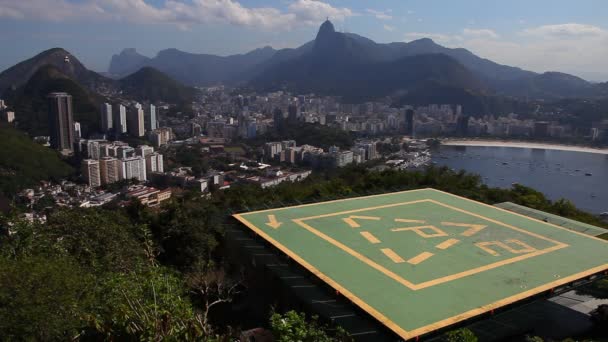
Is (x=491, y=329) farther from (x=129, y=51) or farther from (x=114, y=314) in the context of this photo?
(x=129, y=51)

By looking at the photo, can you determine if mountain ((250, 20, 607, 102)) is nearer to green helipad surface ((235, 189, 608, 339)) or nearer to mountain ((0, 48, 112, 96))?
mountain ((0, 48, 112, 96))

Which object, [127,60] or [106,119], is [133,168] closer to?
[106,119]

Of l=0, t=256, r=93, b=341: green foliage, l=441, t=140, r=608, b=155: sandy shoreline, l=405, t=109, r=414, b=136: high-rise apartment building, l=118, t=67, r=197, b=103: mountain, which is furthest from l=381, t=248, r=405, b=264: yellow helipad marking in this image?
l=118, t=67, r=197, b=103: mountain

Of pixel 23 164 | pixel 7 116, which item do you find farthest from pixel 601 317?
pixel 7 116

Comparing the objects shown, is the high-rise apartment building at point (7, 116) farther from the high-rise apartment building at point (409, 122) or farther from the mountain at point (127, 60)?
the mountain at point (127, 60)

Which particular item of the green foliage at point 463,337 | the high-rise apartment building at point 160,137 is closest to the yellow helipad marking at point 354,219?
the green foliage at point 463,337

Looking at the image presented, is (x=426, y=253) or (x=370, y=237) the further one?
(x=370, y=237)
